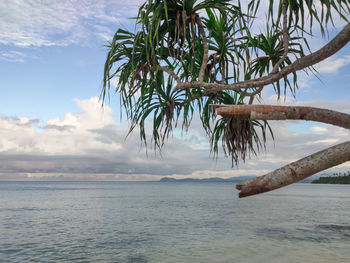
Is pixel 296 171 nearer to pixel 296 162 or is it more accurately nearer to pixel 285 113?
pixel 296 162

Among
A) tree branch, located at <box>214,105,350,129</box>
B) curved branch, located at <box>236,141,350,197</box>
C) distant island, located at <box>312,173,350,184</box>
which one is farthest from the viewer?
distant island, located at <box>312,173,350,184</box>

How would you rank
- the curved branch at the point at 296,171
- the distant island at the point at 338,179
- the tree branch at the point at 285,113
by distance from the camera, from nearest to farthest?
the curved branch at the point at 296,171, the tree branch at the point at 285,113, the distant island at the point at 338,179

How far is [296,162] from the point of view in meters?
1.63

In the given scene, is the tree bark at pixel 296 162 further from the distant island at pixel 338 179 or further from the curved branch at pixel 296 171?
the distant island at pixel 338 179

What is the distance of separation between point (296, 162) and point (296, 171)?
0.17 ft

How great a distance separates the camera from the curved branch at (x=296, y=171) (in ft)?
5.15

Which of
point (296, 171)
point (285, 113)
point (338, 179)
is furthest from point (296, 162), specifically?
point (338, 179)

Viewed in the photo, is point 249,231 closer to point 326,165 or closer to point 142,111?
point 142,111

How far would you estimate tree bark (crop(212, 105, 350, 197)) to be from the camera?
5.18ft

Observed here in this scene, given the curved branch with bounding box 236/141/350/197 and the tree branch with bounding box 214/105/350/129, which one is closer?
the curved branch with bounding box 236/141/350/197

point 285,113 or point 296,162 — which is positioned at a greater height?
point 285,113

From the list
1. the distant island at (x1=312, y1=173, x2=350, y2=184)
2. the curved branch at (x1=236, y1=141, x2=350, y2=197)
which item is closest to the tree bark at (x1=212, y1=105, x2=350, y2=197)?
the curved branch at (x1=236, y1=141, x2=350, y2=197)

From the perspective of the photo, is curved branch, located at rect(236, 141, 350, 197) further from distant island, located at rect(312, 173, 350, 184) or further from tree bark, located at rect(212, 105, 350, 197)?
distant island, located at rect(312, 173, 350, 184)

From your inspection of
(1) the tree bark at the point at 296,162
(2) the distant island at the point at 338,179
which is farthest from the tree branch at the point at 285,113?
(2) the distant island at the point at 338,179
